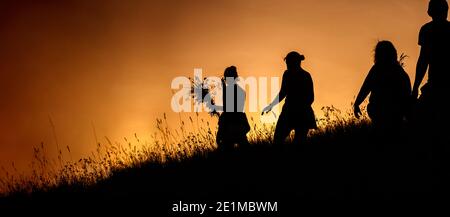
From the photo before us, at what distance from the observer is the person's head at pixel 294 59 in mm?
8688

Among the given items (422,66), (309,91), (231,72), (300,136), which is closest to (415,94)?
(422,66)

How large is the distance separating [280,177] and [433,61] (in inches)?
95.8

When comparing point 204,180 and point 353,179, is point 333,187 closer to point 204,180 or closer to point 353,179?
point 353,179

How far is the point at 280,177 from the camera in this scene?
23.1 feet

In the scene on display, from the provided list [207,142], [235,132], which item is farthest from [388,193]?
[207,142]

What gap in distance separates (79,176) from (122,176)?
0.94 m

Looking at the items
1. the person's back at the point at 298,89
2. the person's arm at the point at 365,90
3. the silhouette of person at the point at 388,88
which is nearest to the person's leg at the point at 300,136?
the person's back at the point at 298,89

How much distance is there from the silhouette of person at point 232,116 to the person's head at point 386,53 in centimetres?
300

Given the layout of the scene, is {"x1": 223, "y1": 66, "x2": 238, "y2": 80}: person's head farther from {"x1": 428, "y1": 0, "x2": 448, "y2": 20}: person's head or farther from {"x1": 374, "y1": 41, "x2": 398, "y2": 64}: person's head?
{"x1": 428, "y1": 0, "x2": 448, "y2": 20}: person's head

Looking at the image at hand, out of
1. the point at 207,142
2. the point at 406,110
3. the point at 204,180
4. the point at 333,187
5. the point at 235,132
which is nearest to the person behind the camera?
the point at 333,187

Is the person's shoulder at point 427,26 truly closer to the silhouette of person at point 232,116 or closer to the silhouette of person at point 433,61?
A: the silhouette of person at point 433,61

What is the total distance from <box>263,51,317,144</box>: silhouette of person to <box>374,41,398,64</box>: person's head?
70.5 inches

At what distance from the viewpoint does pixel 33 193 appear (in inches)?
386
